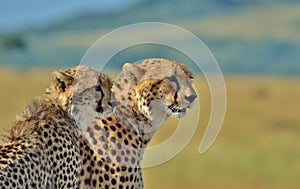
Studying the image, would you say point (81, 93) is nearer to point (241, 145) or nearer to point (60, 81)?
point (60, 81)

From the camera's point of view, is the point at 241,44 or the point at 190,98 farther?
the point at 241,44

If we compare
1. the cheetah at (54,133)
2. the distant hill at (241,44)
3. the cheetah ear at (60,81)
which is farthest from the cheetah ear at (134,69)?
the distant hill at (241,44)

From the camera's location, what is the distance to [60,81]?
21.1ft

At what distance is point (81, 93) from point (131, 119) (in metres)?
Answer: 0.47

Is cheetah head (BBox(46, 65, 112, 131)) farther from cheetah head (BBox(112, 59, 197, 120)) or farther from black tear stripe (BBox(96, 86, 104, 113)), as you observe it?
cheetah head (BBox(112, 59, 197, 120))

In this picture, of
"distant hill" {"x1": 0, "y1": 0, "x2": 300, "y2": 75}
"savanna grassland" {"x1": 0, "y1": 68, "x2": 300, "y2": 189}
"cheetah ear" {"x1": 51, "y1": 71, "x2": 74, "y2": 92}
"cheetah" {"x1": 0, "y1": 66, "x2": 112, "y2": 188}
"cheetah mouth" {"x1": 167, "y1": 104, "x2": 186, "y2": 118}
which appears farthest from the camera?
"distant hill" {"x1": 0, "y1": 0, "x2": 300, "y2": 75}

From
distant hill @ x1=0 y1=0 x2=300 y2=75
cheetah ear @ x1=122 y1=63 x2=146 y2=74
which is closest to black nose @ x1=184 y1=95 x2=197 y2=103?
cheetah ear @ x1=122 y1=63 x2=146 y2=74

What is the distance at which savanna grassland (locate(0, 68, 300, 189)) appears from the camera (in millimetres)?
17125

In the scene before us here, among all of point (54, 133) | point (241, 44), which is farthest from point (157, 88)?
point (241, 44)

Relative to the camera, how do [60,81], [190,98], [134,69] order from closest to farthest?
[60,81] < [190,98] < [134,69]

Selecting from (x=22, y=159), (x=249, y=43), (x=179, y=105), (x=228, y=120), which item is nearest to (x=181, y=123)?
(x=179, y=105)

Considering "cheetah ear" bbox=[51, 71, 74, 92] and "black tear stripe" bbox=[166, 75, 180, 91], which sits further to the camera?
"black tear stripe" bbox=[166, 75, 180, 91]

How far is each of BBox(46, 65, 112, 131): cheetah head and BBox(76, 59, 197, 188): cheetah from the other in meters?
0.13

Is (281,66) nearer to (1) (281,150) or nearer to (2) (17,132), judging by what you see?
(1) (281,150)
